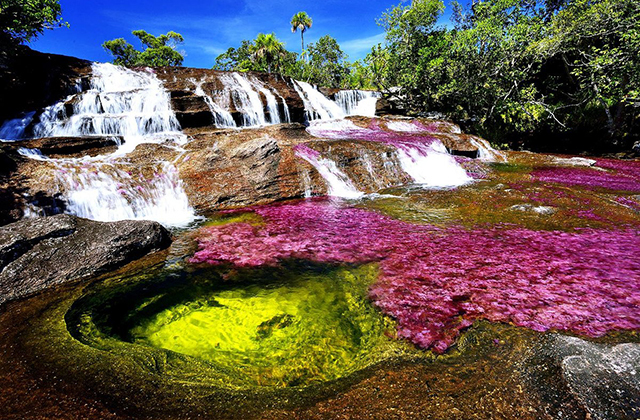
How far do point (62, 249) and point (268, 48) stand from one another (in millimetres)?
47372

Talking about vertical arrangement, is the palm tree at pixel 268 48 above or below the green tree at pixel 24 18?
above

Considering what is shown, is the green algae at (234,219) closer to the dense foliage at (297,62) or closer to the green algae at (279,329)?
the green algae at (279,329)

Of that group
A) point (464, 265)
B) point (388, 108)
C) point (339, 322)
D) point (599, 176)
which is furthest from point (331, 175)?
point (388, 108)

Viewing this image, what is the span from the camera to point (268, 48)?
1753 inches

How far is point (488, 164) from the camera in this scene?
51.5ft

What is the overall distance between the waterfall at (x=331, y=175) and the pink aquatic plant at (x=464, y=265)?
3.34 metres

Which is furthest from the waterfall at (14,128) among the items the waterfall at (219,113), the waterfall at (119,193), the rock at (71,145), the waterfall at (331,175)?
the waterfall at (331,175)

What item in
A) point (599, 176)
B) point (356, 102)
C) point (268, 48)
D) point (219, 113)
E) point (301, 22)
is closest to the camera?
point (599, 176)

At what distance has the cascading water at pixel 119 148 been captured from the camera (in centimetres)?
877

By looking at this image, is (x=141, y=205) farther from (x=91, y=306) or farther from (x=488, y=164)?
(x=488, y=164)

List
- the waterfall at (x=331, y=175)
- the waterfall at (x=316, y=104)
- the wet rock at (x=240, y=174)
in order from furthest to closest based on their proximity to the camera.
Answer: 1. the waterfall at (x=316, y=104)
2. the waterfall at (x=331, y=175)
3. the wet rock at (x=240, y=174)

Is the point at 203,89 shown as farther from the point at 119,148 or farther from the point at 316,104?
the point at 316,104

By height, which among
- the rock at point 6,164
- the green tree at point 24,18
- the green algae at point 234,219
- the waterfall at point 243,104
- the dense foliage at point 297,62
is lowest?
the green algae at point 234,219

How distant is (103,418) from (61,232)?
515 cm
